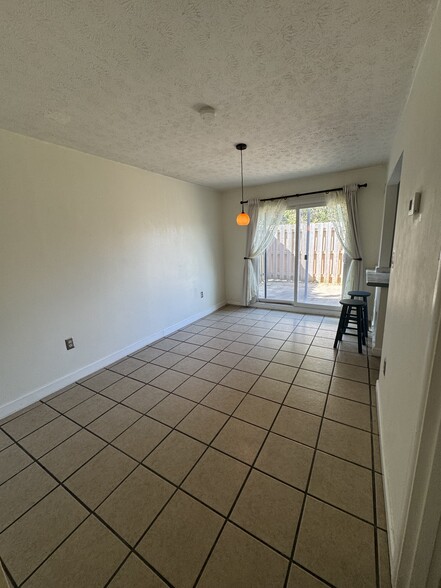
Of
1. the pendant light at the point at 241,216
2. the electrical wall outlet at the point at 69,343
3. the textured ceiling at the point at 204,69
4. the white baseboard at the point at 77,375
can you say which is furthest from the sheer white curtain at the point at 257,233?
the electrical wall outlet at the point at 69,343

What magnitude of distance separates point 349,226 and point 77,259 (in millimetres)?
3931

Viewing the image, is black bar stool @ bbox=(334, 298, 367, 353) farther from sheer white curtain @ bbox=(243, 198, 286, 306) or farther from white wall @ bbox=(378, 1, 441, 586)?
sheer white curtain @ bbox=(243, 198, 286, 306)

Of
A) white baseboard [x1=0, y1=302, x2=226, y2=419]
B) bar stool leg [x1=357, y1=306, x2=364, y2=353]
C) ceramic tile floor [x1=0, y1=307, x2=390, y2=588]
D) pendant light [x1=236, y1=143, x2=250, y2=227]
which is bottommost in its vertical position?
ceramic tile floor [x1=0, y1=307, x2=390, y2=588]

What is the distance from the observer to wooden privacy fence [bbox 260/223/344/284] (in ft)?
14.6

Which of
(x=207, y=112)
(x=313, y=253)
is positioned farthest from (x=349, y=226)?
(x=207, y=112)

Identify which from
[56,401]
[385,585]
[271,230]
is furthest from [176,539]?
[271,230]

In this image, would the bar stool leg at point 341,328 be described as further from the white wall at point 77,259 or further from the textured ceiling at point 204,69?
the white wall at point 77,259

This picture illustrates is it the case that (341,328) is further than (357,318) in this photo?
Yes

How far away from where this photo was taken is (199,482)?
1518 mm

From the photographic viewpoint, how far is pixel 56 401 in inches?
93.2

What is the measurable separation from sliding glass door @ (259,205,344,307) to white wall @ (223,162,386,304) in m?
0.44

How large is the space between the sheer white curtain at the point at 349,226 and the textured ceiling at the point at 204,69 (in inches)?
51.9

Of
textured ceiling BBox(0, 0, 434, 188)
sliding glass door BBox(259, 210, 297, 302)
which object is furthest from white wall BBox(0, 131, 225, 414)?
sliding glass door BBox(259, 210, 297, 302)

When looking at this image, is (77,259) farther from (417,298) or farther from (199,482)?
(417,298)
